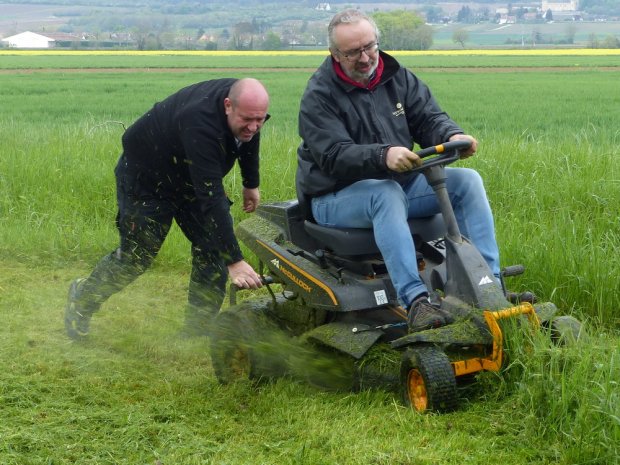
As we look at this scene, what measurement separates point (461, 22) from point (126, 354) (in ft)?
447

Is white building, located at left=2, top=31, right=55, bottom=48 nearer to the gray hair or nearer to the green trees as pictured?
the green trees

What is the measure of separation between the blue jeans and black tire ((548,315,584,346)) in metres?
0.36

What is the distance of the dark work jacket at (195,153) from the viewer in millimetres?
4711

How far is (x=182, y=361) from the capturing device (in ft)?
17.9

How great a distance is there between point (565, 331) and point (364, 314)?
97cm

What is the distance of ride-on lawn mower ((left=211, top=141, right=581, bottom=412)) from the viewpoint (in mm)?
3959

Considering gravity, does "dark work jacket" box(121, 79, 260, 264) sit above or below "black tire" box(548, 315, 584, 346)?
above

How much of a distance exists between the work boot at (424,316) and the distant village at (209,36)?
3025 inches

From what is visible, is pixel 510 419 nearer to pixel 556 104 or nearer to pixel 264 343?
pixel 264 343

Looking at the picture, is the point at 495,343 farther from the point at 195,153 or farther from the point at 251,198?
the point at 251,198

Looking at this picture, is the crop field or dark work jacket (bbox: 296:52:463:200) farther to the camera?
dark work jacket (bbox: 296:52:463:200)

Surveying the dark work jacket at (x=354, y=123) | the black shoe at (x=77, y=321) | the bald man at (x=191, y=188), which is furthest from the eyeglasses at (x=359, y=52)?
the black shoe at (x=77, y=321)

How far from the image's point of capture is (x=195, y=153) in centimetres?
474

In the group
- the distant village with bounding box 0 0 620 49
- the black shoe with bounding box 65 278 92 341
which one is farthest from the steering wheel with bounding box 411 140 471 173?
the distant village with bounding box 0 0 620 49
